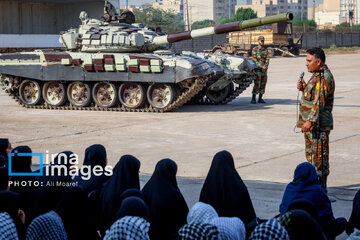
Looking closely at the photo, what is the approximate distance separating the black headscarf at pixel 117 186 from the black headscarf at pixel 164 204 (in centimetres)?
32

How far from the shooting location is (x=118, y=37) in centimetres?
1909

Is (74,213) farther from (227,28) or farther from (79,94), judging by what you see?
(79,94)

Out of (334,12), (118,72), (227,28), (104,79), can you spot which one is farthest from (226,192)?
(334,12)

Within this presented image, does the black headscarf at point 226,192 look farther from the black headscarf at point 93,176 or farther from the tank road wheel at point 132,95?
the tank road wheel at point 132,95

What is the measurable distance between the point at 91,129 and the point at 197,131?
2.42m

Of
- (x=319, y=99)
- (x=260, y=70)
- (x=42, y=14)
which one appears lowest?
(x=319, y=99)

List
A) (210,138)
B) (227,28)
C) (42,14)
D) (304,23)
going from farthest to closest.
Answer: (304,23)
(42,14)
(227,28)
(210,138)

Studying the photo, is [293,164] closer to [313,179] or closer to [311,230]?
[313,179]

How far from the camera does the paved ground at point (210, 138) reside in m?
9.45

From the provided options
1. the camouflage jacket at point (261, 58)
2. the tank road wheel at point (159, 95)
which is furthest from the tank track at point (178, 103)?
the camouflage jacket at point (261, 58)

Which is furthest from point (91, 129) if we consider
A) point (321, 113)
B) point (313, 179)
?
point (313, 179)

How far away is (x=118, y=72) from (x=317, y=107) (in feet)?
35.5

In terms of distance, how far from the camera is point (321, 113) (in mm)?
8250

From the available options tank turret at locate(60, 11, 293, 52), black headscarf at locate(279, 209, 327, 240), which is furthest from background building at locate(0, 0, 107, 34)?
black headscarf at locate(279, 209, 327, 240)
